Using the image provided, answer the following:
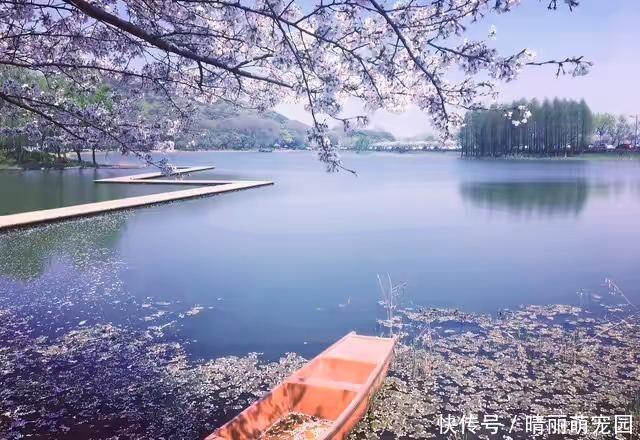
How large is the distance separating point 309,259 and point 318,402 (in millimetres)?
9559

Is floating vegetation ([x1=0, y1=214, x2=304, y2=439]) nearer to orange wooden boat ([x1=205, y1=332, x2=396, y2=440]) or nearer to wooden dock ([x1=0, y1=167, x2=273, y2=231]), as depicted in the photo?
orange wooden boat ([x1=205, y1=332, x2=396, y2=440])

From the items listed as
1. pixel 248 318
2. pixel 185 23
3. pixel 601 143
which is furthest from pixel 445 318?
pixel 601 143

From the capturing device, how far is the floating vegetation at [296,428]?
213 inches

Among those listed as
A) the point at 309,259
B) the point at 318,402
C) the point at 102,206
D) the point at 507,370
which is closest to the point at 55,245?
the point at 102,206

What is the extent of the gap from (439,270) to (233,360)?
7.38 metres

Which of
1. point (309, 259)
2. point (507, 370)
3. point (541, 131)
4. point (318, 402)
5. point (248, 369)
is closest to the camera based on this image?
point (318, 402)

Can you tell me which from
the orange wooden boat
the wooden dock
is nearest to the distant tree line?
the wooden dock

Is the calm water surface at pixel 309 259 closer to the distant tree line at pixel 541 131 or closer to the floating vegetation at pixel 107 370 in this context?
the floating vegetation at pixel 107 370

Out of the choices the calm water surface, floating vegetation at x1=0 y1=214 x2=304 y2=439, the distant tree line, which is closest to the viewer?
floating vegetation at x1=0 y1=214 x2=304 y2=439

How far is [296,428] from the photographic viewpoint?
559 cm

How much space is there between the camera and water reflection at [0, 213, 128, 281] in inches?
539

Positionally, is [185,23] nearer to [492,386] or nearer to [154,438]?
[154,438]

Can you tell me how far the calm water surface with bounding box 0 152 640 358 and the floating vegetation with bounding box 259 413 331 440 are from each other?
2848mm

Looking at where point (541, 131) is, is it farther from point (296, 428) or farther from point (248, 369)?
point (296, 428)
